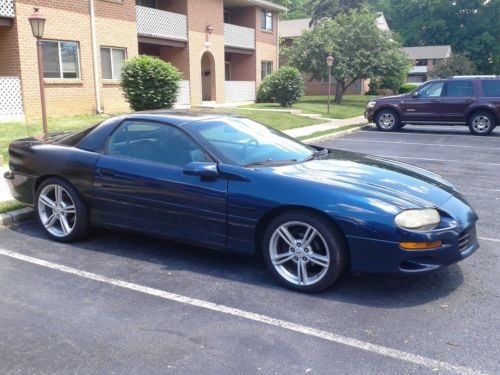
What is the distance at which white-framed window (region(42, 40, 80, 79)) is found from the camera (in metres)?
16.1

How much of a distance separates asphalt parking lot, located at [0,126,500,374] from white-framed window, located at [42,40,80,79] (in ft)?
40.8

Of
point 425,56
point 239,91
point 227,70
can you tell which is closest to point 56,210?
point 239,91

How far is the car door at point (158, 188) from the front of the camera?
4.34m

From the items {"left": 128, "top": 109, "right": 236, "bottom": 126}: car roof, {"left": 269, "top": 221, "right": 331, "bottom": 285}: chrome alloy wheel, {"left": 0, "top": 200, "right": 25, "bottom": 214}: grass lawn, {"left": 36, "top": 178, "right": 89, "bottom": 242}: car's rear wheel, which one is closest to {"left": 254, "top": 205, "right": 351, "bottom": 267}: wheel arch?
{"left": 269, "top": 221, "right": 331, "bottom": 285}: chrome alloy wheel

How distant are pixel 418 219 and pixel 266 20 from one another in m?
28.9

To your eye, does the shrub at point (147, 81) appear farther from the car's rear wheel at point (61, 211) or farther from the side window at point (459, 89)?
the car's rear wheel at point (61, 211)

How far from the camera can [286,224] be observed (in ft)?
13.2

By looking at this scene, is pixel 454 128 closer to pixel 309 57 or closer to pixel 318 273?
pixel 309 57

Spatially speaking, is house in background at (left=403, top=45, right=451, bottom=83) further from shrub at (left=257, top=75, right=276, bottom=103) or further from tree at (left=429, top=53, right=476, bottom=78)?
shrub at (left=257, top=75, right=276, bottom=103)

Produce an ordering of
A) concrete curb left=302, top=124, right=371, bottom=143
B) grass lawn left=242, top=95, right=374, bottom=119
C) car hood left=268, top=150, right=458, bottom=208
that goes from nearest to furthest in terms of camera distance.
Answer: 1. car hood left=268, top=150, right=458, bottom=208
2. concrete curb left=302, top=124, right=371, bottom=143
3. grass lawn left=242, top=95, right=374, bottom=119

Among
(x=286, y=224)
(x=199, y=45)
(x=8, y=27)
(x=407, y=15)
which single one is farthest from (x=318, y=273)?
(x=407, y=15)

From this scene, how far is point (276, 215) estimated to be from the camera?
13.5 ft

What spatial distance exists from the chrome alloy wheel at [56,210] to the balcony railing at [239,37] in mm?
22528

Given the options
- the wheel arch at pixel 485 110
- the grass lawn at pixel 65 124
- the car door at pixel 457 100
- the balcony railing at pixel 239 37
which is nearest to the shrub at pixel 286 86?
the balcony railing at pixel 239 37
